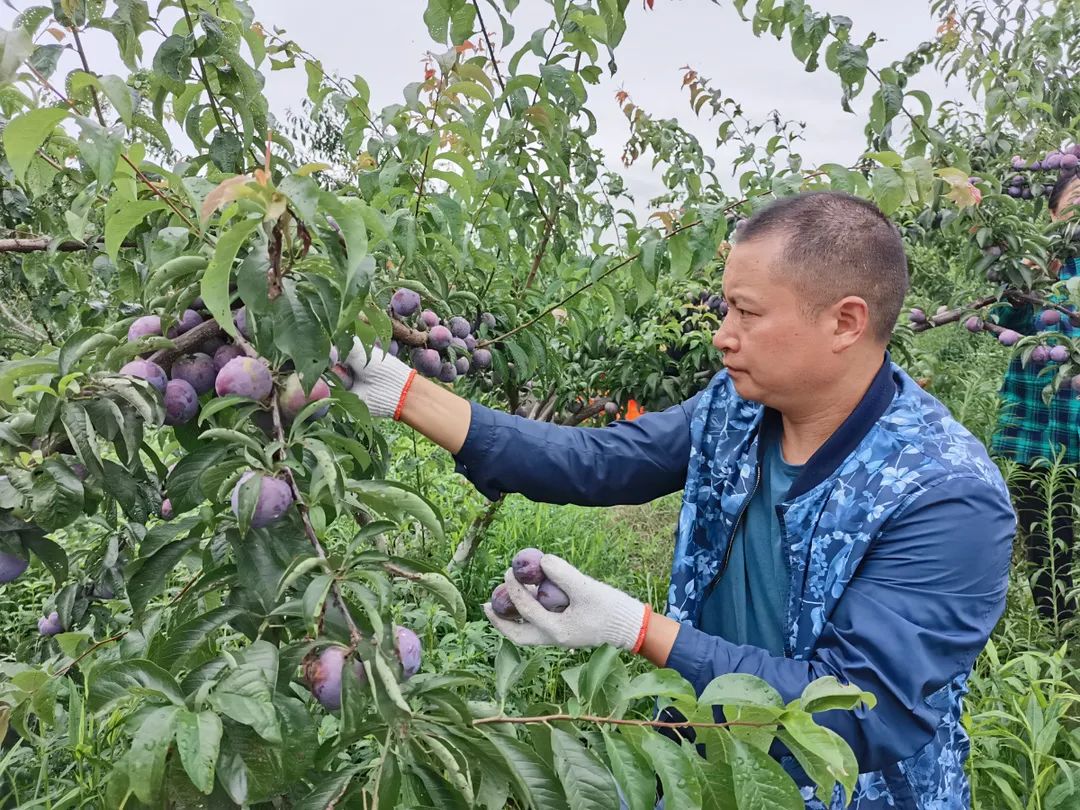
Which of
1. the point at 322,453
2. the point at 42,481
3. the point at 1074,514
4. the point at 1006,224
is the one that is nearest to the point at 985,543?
the point at 322,453

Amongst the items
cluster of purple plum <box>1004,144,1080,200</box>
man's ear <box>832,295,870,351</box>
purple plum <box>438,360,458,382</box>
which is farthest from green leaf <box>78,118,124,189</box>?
cluster of purple plum <box>1004,144,1080,200</box>

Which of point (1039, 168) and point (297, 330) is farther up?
point (1039, 168)

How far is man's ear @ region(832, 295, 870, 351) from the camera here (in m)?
1.46

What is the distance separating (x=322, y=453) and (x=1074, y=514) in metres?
3.27

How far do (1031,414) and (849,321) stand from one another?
2254 millimetres

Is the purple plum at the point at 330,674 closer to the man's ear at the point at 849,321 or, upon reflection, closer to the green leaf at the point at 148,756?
the green leaf at the point at 148,756

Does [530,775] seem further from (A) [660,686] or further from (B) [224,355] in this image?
(B) [224,355]

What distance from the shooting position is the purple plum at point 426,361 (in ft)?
5.38

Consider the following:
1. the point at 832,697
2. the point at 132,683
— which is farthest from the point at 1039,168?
the point at 132,683

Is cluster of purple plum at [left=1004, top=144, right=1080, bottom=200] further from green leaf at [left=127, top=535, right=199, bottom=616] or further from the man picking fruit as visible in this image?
green leaf at [left=127, top=535, right=199, bottom=616]

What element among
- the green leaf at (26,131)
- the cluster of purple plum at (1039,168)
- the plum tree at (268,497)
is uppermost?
the cluster of purple plum at (1039,168)

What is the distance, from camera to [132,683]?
76 cm

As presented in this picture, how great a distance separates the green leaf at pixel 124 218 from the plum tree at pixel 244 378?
0.69 ft

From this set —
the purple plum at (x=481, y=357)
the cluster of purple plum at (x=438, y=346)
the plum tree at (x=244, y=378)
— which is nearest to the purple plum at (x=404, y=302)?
the cluster of purple plum at (x=438, y=346)
